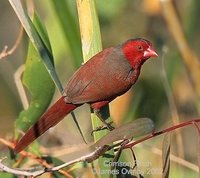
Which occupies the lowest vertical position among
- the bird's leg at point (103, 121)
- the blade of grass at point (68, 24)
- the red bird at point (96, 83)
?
the bird's leg at point (103, 121)

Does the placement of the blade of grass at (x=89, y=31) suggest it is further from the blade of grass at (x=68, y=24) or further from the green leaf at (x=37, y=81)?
the blade of grass at (x=68, y=24)

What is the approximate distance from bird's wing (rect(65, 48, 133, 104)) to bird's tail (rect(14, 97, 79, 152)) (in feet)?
0.17

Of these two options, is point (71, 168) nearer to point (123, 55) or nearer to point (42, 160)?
point (42, 160)

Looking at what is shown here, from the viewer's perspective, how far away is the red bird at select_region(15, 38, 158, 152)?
232 cm

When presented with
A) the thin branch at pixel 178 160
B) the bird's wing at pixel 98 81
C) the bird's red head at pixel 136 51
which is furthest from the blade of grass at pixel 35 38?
the thin branch at pixel 178 160

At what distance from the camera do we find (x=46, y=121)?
2.38 meters

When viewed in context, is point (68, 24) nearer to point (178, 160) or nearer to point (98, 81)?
point (98, 81)

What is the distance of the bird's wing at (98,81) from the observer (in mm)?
2318

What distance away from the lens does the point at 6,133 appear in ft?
10.4

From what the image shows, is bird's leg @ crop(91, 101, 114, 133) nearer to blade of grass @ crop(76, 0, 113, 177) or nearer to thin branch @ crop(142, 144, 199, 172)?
blade of grass @ crop(76, 0, 113, 177)

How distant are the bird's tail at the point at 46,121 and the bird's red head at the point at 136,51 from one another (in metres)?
0.24

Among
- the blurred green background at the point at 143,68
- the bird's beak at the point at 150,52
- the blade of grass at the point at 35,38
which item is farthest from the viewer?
the blurred green background at the point at 143,68

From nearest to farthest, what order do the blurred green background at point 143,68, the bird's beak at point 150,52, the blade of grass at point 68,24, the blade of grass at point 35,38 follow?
the blade of grass at point 35,38, the bird's beak at point 150,52, the blade of grass at point 68,24, the blurred green background at point 143,68

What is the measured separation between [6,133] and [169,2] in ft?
2.77
